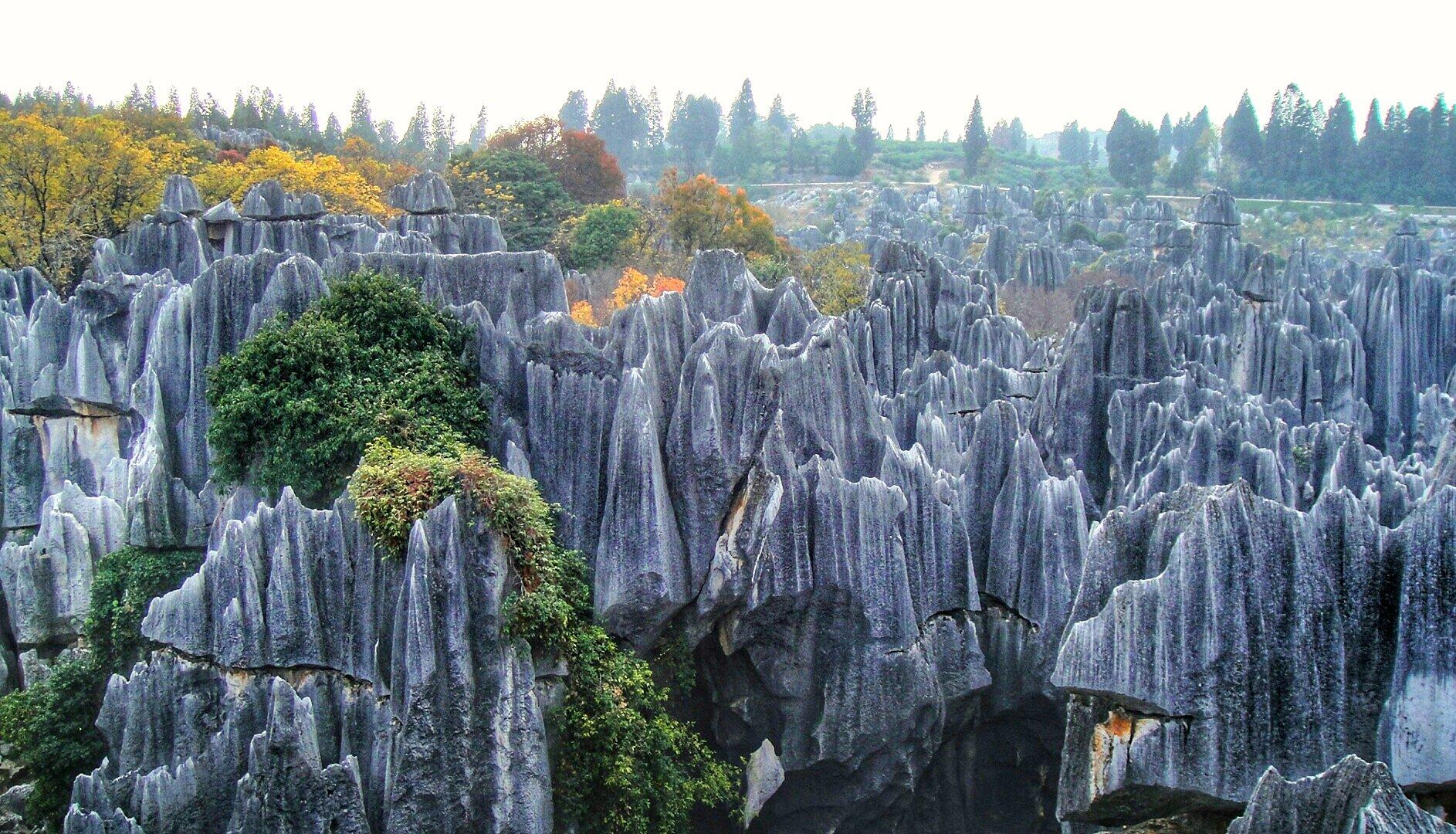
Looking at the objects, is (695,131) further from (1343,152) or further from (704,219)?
(704,219)

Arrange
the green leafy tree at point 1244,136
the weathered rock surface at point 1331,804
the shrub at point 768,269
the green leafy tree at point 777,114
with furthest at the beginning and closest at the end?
the green leafy tree at point 777,114, the green leafy tree at point 1244,136, the shrub at point 768,269, the weathered rock surface at point 1331,804

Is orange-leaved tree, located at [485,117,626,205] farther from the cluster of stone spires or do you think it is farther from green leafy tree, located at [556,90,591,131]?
green leafy tree, located at [556,90,591,131]

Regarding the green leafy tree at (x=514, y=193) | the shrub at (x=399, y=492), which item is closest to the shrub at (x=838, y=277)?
the green leafy tree at (x=514, y=193)

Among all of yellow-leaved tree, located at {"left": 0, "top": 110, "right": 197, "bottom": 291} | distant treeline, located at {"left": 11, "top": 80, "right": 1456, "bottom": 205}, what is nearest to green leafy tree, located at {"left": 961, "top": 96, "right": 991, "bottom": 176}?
distant treeline, located at {"left": 11, "top": 80, "right": 1456, "bottom": 205}

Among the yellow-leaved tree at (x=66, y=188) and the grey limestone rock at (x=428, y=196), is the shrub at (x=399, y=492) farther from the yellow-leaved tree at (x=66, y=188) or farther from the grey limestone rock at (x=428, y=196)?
the yellow-leaved tree at (x=66, y=188)

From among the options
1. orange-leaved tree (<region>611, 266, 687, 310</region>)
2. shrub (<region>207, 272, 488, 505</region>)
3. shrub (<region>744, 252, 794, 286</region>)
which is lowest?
shrub (<region>207, 272, 488, 505</region>)

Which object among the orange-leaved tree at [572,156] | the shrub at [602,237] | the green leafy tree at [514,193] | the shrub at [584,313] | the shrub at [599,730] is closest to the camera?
the shrub at [599,730]

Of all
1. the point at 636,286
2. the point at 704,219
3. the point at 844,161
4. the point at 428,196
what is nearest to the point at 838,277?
the point at 704,219
